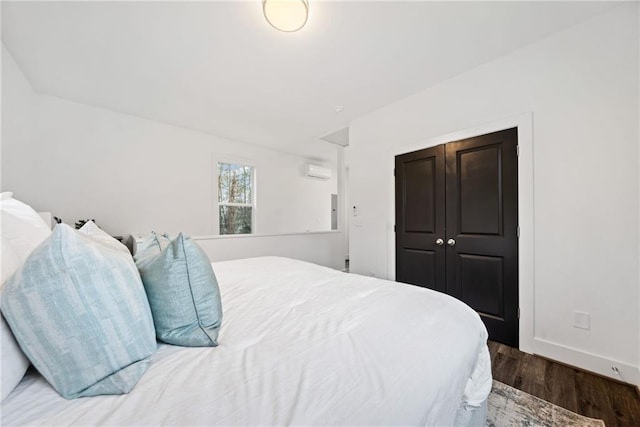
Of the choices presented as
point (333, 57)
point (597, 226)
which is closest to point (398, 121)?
point (333, 57)

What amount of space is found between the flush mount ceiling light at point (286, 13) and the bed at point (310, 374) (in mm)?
1814

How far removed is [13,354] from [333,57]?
250 centimetres

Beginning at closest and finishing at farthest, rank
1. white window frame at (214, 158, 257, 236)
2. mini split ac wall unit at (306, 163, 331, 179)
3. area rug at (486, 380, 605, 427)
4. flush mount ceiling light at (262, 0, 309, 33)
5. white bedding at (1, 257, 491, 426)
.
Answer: white bedding at (1, 257, 491, 426) → area rug at (486, 380, 605, 427) → flush mount ceiling light at (262, 0, 309, 33) → white window frame at (214, 158, 257, 236) → mini split ac wall unit at (306, 163, 331, 179)

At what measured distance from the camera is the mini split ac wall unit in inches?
215

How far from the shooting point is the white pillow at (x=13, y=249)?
52 centimetres

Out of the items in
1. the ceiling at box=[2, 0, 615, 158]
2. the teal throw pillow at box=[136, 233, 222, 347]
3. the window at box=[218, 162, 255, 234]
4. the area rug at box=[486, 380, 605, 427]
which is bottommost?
the area rug at box=[486, 380, 605, 427]

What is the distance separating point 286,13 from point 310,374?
204cm

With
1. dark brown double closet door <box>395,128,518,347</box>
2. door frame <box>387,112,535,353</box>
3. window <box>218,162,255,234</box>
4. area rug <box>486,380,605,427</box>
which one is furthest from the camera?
window <box>218,162,255,234</box>

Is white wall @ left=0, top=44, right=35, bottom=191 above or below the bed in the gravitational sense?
above

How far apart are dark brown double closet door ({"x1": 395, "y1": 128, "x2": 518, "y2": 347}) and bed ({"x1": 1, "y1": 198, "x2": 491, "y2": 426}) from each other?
1363 mm

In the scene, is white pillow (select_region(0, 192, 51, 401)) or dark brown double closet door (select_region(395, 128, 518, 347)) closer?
white pillow (select_region(0, 192, 51, 401))

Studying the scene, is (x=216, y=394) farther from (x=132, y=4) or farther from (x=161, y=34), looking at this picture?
(x=161, y=34)

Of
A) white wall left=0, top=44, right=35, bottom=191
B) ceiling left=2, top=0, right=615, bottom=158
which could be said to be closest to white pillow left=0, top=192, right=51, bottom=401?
ceiling left=2, top=0, right=615, bottom=158

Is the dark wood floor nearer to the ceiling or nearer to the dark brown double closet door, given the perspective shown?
the dark brown double closet door
